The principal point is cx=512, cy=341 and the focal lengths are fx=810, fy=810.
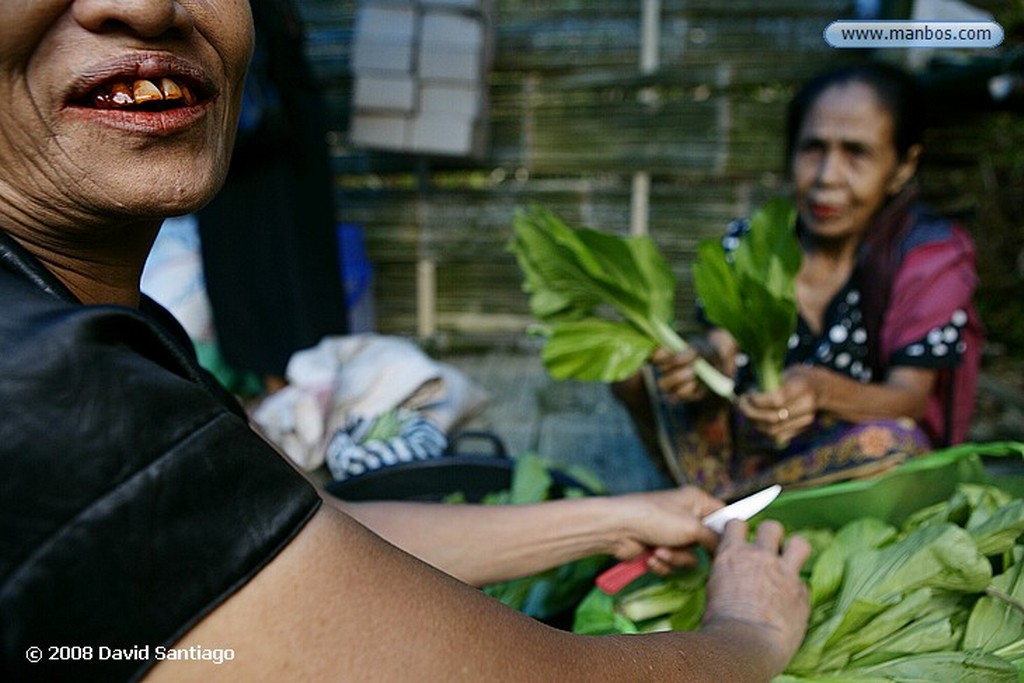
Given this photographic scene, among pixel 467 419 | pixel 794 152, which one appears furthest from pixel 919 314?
pixel 467 419

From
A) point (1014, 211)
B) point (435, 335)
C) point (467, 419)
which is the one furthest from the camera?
point (435, 335)

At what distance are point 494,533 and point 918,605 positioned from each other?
2.08 feet

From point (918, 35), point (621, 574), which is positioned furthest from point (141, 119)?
point (621, 574)

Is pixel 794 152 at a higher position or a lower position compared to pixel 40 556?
higher

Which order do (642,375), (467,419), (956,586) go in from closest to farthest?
(956,586) < (642,375) < (467,419)

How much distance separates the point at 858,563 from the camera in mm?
1222

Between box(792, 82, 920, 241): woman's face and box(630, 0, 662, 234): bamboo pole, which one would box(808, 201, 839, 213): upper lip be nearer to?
box(792, 82, 920, 241): woman's face

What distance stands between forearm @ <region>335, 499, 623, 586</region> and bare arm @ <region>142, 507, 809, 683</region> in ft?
1.78

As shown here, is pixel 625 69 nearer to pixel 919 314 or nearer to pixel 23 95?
pixel 919 314

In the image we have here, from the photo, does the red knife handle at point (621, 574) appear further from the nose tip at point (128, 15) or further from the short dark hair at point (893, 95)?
the short dark hair at point (893, 95)

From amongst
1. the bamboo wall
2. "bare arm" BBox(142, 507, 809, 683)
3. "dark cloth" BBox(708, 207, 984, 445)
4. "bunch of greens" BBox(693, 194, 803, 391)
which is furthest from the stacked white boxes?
"bare arm" BBox(142, 507, 809, 683)

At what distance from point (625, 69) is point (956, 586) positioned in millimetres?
3344

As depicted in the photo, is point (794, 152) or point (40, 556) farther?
point (794, 152)

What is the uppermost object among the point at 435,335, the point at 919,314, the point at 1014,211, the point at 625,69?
the point at 625,69
